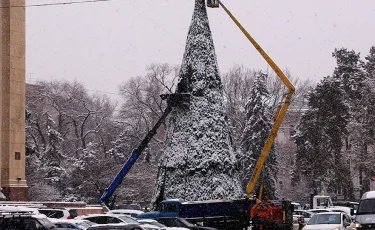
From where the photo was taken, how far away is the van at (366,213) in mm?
29766

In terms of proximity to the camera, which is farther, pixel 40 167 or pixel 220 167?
pixel 40 167

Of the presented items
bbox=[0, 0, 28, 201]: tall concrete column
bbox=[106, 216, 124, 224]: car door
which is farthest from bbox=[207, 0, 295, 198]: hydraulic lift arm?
bbox=[106, 216, 124, 224]: car door

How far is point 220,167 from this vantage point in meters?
42.2

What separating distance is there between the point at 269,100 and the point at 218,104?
121 feet

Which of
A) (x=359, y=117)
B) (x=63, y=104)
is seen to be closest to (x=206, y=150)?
(x=359, y=117)

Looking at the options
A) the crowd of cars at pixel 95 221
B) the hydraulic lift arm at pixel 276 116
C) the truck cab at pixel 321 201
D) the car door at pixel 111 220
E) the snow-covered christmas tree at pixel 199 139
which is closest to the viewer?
the crowd of cars at pixel 95 221

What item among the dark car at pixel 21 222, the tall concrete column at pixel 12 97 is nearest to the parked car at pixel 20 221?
the dark car at pixel 21 222

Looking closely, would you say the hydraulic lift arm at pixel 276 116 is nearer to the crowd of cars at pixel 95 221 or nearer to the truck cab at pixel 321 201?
the crowd of cars at pixel 95 221

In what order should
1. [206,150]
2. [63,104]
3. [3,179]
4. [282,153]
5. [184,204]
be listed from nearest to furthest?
1. [184,204]
2. [206,150]
3. [3,179]
4. [63,104]
5. [282,153]

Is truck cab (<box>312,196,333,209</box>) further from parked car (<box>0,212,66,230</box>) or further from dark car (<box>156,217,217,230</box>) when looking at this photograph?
parked car (<box>0,212,66,230</box>)

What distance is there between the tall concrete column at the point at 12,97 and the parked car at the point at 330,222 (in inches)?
760

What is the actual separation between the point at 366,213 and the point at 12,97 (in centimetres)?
2401

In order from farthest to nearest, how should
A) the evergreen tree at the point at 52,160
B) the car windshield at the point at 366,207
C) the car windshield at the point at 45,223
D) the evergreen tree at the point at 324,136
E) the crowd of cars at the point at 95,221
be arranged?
the evergreen tree at the point at 324,136, the evergreen tree at the point at 52,160, the car windshield at the point at 366,207, the car windshield at the point at 45,223, the crowd of cars at the point at 95,221

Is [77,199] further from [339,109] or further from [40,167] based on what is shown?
[339,109]
